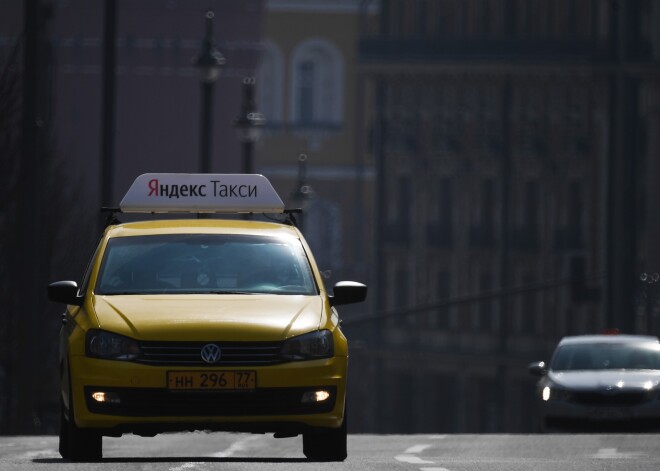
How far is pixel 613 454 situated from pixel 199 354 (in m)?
5.36

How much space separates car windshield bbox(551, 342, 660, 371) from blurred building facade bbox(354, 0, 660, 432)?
268 feet

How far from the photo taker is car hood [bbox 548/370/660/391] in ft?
96.7

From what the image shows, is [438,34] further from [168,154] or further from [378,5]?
[168,154]

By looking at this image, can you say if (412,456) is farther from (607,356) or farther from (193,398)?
(607,356)

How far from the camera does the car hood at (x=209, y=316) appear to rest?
1639 cm

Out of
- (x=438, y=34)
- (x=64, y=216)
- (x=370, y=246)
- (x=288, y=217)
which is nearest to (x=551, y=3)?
(x=438, y=34)

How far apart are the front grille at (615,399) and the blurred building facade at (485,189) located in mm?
83824

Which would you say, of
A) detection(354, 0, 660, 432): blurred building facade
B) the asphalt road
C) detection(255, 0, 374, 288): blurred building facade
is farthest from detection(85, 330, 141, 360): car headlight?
detection(255, 0, 374, 288): blurred building facade

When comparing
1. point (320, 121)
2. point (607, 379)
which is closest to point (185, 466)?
point (607, 379)

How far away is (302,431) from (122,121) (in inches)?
3977

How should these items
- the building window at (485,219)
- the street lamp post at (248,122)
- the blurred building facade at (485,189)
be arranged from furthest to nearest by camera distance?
the building window at (485,219)
the blurred building facade at (485,189)
the street lamp post at (248,122)

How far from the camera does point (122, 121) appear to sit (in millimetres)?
117438

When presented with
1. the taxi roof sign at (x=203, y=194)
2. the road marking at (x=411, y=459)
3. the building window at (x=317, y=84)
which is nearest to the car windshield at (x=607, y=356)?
the road marking at (x=411, y=459)

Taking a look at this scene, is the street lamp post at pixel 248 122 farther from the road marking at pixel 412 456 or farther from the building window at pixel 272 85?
the building window at pixel 272 85
